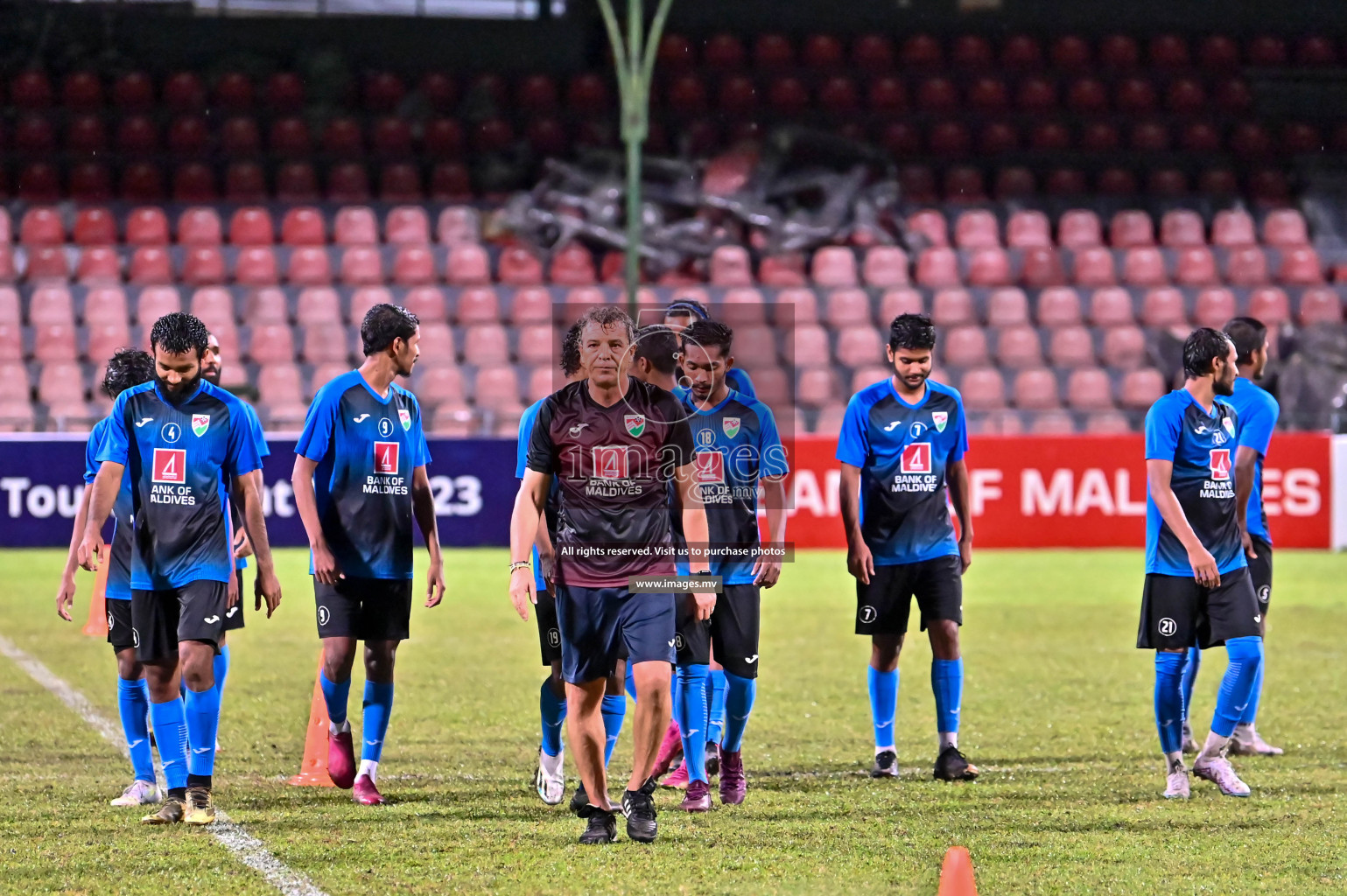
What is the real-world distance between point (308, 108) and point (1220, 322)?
13.3 metres

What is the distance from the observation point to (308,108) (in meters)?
26.9

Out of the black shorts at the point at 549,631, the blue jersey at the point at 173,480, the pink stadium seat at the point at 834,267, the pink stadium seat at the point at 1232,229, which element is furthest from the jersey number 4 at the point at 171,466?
the pink stadium seat at the point at 1232,229

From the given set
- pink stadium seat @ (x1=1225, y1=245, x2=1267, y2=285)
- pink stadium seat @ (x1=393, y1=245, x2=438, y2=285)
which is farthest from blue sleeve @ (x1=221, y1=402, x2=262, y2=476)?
pink stadium seat @ (x1=1225, y1=245, x2=1267, y2=285)

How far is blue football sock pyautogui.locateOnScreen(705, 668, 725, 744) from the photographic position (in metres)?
7.94

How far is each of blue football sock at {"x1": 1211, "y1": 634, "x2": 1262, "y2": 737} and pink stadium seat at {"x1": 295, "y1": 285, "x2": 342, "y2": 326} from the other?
1653cm

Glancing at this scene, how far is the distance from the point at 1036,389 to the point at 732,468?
1530 cm

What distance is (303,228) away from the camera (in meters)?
24.8

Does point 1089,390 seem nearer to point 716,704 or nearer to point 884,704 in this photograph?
point 884,704

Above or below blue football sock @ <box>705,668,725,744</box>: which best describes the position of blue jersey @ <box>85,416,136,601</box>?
above

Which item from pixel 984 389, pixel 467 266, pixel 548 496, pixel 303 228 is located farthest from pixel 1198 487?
pixel 303 228

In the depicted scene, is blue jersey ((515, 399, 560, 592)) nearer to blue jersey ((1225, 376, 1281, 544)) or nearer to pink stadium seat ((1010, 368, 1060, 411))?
blue jersey ((1225, 376, 1281, 544))

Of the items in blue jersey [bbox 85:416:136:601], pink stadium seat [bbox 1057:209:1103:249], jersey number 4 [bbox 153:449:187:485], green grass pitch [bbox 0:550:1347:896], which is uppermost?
pink stadium seat [bbox 1057:209:1103:249]

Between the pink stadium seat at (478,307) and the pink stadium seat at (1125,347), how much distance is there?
25.5ft

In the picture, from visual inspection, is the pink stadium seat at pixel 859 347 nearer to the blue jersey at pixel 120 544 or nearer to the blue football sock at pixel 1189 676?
the blue football sock at pixel 1189 676
